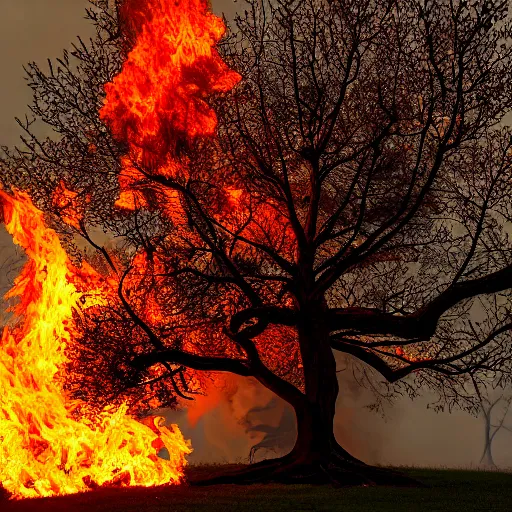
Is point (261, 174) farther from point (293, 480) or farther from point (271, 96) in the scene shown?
point (293, 480)

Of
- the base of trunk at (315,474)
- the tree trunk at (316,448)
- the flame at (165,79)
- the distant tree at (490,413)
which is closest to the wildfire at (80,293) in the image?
the flame at (165,79)

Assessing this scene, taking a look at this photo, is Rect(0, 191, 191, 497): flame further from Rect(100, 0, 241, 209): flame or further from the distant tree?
the distant tree

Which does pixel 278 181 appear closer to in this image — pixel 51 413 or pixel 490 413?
pixel 51 413

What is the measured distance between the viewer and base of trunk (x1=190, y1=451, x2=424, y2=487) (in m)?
13.8

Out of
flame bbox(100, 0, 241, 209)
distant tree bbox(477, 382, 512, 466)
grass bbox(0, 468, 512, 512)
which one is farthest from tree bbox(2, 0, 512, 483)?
distant tree bbox(477, 382, 512, 466)

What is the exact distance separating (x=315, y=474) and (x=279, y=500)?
2.86m

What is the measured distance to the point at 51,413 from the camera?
13.5 meters

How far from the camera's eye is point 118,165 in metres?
15.5

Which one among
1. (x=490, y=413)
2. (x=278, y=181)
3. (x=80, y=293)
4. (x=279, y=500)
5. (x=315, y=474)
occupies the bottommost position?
(x=279, y=500)

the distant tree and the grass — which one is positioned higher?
the distant tree

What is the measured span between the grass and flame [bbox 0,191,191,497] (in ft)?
2.25

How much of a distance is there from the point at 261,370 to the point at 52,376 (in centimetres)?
418

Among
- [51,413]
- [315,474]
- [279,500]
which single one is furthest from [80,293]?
[279,500]

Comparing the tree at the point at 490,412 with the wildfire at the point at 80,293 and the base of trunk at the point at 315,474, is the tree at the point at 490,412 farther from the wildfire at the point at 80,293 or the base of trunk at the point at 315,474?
the wildfire at the point at 80,293
